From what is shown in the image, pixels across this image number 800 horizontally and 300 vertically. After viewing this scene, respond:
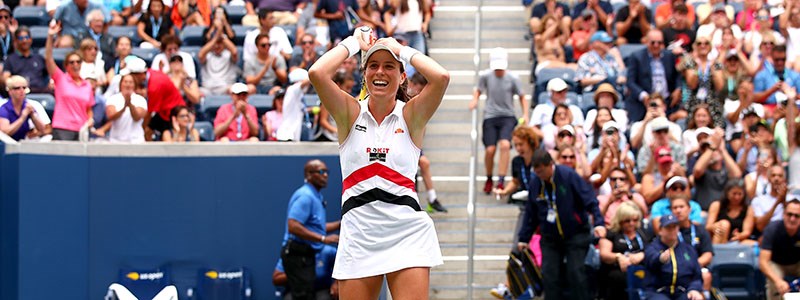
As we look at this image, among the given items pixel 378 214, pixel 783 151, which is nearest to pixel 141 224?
pixel 378 214

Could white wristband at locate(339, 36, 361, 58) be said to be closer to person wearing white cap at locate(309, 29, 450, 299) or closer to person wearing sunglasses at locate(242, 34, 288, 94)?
person wearing white cap at locate(309, 29, 450, 299)

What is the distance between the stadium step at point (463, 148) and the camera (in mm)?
13047

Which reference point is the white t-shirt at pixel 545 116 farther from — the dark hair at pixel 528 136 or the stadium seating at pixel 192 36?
the stadium seating at pixel 192 36

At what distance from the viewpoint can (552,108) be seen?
14.6m

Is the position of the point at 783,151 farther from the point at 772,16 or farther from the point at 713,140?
the point at 772,16

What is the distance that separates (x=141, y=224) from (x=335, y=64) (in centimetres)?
584

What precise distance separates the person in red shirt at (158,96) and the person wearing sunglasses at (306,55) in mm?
1802

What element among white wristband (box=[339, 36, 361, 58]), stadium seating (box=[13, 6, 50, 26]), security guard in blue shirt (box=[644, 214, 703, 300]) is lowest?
security guard in blue shirt (box=[644, 214, 703, 300])

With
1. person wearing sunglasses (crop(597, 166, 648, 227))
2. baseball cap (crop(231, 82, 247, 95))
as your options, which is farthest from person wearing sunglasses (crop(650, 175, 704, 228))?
baseball cap (crop(231, 82, 247, 95))

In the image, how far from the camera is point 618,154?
13.6 metres

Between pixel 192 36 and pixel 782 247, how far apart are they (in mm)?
8068

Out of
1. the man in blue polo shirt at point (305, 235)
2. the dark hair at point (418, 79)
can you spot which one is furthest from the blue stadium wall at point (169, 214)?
the dark hair at point (418, 79)

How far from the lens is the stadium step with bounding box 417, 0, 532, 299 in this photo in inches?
514

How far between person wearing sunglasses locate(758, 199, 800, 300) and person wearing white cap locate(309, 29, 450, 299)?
5759 millimetres
